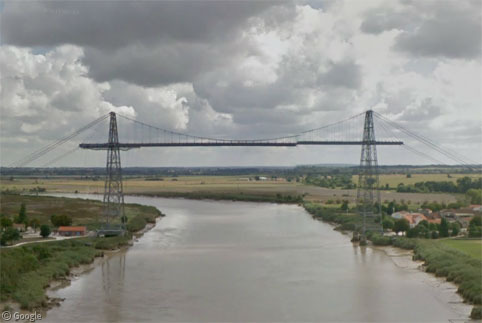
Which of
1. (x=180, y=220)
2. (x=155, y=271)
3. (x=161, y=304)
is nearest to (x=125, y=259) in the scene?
(x=155, y=271)

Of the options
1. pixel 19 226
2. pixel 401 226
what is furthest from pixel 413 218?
pixel 19 226

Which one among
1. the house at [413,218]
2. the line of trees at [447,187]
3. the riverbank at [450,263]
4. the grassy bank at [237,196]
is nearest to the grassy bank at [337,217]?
the riverbank at [450,263]

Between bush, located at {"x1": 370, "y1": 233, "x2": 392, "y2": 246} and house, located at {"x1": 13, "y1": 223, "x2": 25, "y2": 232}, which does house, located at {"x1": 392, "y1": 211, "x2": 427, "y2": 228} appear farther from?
house, located at {"x1": 13, "y1": 223, "x2": 25, "y2": 232}

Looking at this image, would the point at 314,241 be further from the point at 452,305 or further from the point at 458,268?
the point at 452,305

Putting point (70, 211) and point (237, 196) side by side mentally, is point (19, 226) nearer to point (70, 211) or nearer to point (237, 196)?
point (70, 211)

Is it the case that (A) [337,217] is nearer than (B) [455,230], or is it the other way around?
(B) [455,230]

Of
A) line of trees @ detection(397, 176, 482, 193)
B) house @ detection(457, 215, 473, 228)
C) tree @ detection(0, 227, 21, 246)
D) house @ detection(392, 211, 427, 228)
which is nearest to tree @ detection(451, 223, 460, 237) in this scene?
house @ detection(457, 215, 473, 228)

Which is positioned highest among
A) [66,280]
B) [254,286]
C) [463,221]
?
[463,221]
